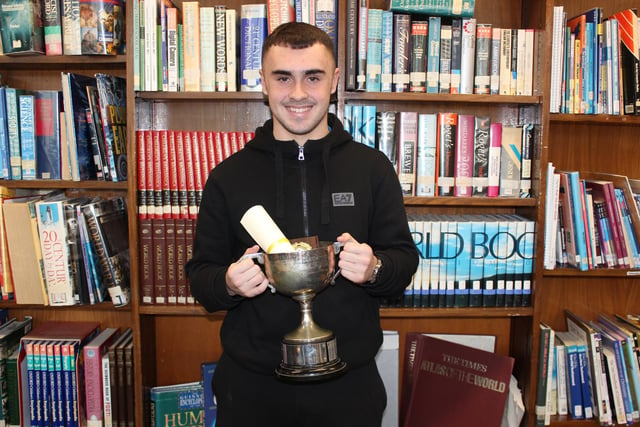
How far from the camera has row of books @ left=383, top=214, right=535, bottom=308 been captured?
1.99 metres

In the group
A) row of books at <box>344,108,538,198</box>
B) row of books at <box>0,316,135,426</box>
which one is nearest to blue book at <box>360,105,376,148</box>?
row of books at <box>344,108,538,198</box>

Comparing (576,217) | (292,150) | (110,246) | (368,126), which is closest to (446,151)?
(368,126)

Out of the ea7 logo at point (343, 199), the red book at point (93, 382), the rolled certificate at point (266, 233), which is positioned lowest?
the red book at point (93, 382)

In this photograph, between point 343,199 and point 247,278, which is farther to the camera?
point 343,199

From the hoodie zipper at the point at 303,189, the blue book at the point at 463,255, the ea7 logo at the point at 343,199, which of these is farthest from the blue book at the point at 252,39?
the blue book at the point at 463,255

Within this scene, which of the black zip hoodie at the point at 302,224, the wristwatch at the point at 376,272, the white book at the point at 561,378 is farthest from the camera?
the white book at the point at 561,378

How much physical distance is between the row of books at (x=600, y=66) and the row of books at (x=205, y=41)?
869mm

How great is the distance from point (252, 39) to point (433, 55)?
0.64 metres

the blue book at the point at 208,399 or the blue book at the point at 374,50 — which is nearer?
the blue book at the point at 374,50

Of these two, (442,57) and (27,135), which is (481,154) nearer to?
(442,57)

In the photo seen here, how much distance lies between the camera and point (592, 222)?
1988mm

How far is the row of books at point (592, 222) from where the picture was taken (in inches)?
77.9

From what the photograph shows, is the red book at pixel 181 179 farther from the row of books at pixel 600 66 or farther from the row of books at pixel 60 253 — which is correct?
the row of books at pixel 600 66

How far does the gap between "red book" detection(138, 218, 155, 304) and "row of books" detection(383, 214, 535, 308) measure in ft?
2.84
